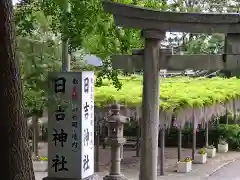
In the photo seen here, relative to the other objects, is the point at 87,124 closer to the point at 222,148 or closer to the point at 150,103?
the point at 150,103

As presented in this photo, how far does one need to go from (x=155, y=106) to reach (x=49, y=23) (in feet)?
7.40

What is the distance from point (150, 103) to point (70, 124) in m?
1.42

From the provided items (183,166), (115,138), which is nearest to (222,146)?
(183,166)

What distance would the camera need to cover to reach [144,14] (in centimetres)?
871

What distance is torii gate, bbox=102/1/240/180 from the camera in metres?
8.34

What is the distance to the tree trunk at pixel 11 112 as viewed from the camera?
21.8ft

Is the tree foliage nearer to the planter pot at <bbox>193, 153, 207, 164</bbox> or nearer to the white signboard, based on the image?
the white signboard

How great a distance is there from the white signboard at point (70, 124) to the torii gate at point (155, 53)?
3.39 ft

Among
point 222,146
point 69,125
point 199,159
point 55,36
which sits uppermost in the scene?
point 55,36

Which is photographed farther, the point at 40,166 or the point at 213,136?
the point at 213,136

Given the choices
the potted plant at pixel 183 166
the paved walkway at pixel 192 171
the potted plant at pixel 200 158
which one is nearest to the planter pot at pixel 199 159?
the potted plant at pixel 200 158

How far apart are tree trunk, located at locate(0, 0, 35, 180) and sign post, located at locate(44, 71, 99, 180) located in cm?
108

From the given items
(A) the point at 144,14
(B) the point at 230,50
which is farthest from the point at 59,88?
(B) the point at 230,50

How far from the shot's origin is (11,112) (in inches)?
266
